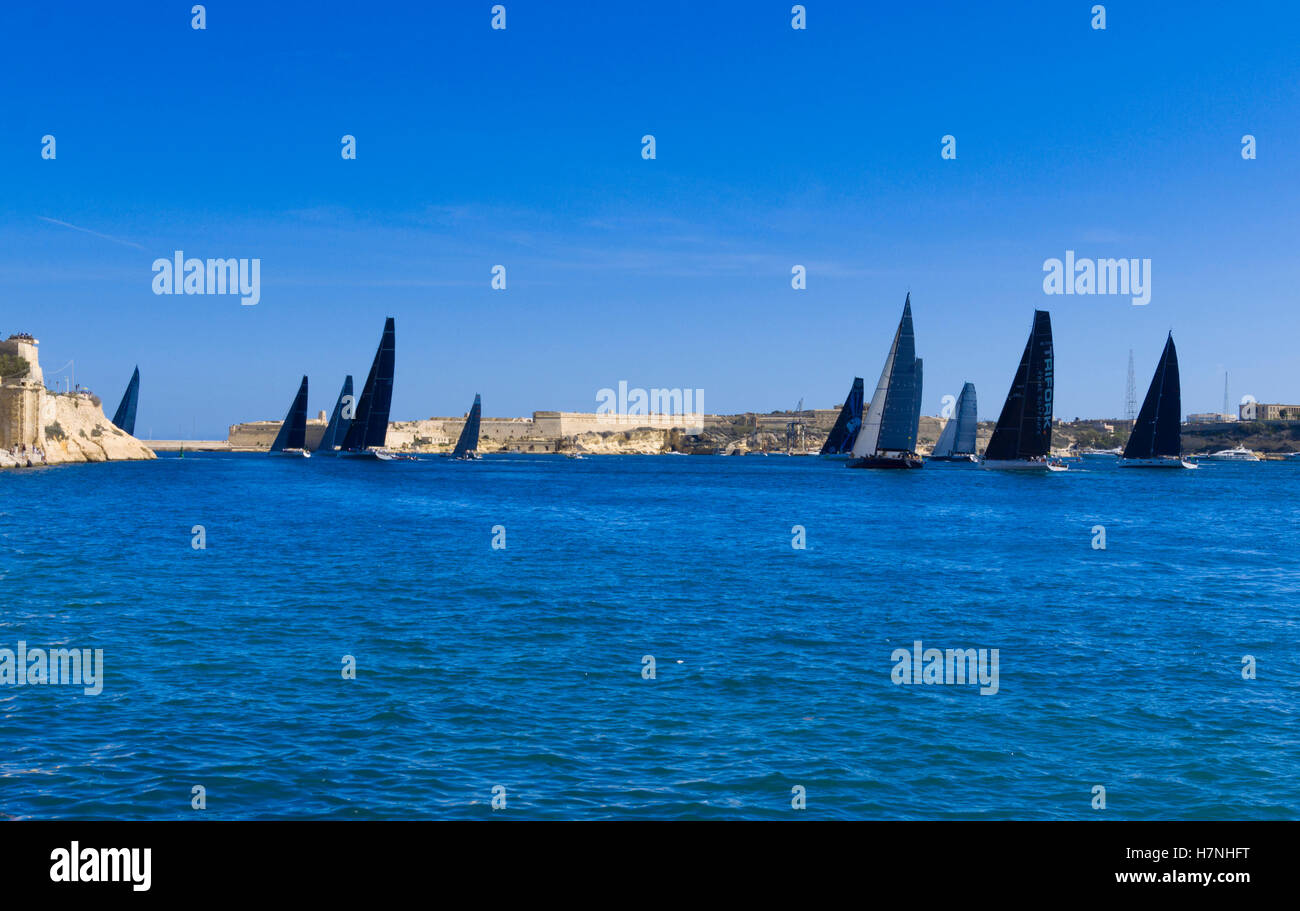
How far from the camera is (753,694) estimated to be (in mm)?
15188

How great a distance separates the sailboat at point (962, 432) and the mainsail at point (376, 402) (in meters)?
76.0

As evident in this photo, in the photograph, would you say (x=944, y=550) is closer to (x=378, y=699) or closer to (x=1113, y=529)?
(x=1113, y=529)

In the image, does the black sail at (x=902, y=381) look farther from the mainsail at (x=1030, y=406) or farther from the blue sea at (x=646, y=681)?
the blue sea at (x=646, y=681)

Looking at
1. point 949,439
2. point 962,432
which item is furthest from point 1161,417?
point 949,439

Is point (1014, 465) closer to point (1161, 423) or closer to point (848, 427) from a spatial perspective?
point (1161, 423)

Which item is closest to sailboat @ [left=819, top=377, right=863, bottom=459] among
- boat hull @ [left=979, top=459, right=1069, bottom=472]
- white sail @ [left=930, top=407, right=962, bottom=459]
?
white sail @ [left=930, top=407, right=962, bottom=459]

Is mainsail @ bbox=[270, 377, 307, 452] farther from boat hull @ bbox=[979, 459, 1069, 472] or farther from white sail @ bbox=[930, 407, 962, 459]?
boat hull @ bbox=[979, 459, 1069, 472]

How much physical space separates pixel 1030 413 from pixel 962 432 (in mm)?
55382

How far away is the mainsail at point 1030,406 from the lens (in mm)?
85625

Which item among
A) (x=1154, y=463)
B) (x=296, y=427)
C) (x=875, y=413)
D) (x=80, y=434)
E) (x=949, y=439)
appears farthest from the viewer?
(x=296, y=427)

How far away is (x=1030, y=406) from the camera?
88.2 metres

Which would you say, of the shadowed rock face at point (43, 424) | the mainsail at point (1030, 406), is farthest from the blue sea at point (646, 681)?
the shadowed rock face at point (43, 424)

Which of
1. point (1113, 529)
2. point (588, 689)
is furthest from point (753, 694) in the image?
point (1113, 529)
